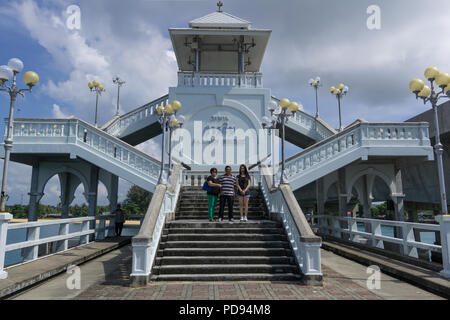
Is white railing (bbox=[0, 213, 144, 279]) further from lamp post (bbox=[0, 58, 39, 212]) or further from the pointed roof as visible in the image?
the pointed roof

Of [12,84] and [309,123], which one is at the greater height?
[309,123]

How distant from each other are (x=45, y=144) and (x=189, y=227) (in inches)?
297

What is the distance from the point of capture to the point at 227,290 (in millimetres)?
5797

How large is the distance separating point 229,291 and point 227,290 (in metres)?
0.08

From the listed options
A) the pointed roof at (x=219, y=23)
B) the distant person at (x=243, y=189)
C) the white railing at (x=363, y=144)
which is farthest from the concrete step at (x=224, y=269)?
the pointed roof at (x=219, y=23)

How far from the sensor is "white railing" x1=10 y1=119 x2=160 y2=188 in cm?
1214

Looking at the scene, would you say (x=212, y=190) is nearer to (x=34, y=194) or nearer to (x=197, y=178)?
(x=197, y=178)

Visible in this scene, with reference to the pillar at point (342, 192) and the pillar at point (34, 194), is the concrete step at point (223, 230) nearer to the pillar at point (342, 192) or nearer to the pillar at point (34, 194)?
the pillar at point (342, 192)

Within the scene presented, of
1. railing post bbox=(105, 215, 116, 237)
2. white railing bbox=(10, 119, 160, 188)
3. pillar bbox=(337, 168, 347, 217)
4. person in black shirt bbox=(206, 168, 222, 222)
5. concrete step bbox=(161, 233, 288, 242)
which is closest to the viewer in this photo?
concrete step bbox=(161, 233, 288, 242)

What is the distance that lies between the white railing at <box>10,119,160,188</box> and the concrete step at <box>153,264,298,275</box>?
18.9 feet

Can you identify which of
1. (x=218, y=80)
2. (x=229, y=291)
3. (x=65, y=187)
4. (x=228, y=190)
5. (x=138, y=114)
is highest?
(x=218, y=80)

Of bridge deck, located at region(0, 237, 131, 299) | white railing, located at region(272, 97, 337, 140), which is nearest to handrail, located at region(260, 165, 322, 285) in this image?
bridge deck, located at region(0, 237, 131, 299)

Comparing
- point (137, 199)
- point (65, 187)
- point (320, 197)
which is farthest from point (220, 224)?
point (137, 199)
